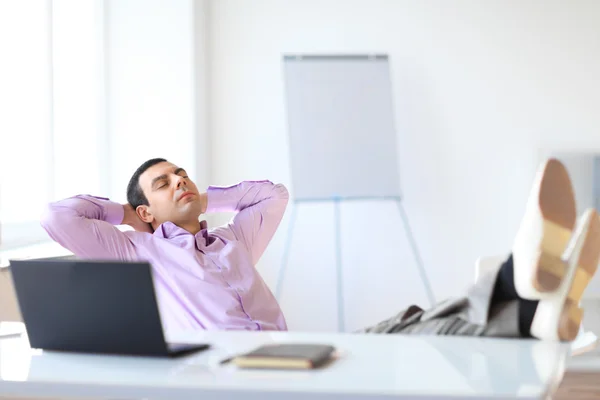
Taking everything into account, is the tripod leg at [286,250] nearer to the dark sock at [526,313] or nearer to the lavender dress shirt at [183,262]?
the lavender dress shirt at [183,262]

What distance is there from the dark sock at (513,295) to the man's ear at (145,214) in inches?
50.1

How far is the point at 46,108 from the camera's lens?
3.78m

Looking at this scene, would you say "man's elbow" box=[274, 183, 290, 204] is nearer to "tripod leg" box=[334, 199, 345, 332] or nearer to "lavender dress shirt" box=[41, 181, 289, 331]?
"lavender dress shirt" box=[41, 181, 289, 331]

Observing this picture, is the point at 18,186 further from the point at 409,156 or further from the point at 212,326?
the point at 409,156

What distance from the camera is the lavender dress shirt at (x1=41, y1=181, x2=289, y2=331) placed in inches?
88.8

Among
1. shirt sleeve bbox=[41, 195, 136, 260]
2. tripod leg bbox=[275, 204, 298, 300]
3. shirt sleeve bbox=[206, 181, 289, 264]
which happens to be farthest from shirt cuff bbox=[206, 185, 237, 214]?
tripod leg bbox=[275, 204, 298, 300]

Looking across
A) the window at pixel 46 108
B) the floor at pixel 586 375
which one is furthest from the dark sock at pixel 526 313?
the window at pixel 46 108

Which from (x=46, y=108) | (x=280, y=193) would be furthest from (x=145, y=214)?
(x=46, y=108)

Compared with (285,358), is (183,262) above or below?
above

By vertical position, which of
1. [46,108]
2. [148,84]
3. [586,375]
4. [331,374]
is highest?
[148,84]

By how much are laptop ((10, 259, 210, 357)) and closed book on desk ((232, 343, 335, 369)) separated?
164mm

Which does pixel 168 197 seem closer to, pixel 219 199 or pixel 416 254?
pixel 219 199

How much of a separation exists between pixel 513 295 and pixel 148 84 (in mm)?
3252

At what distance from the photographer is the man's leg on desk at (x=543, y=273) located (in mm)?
1397
